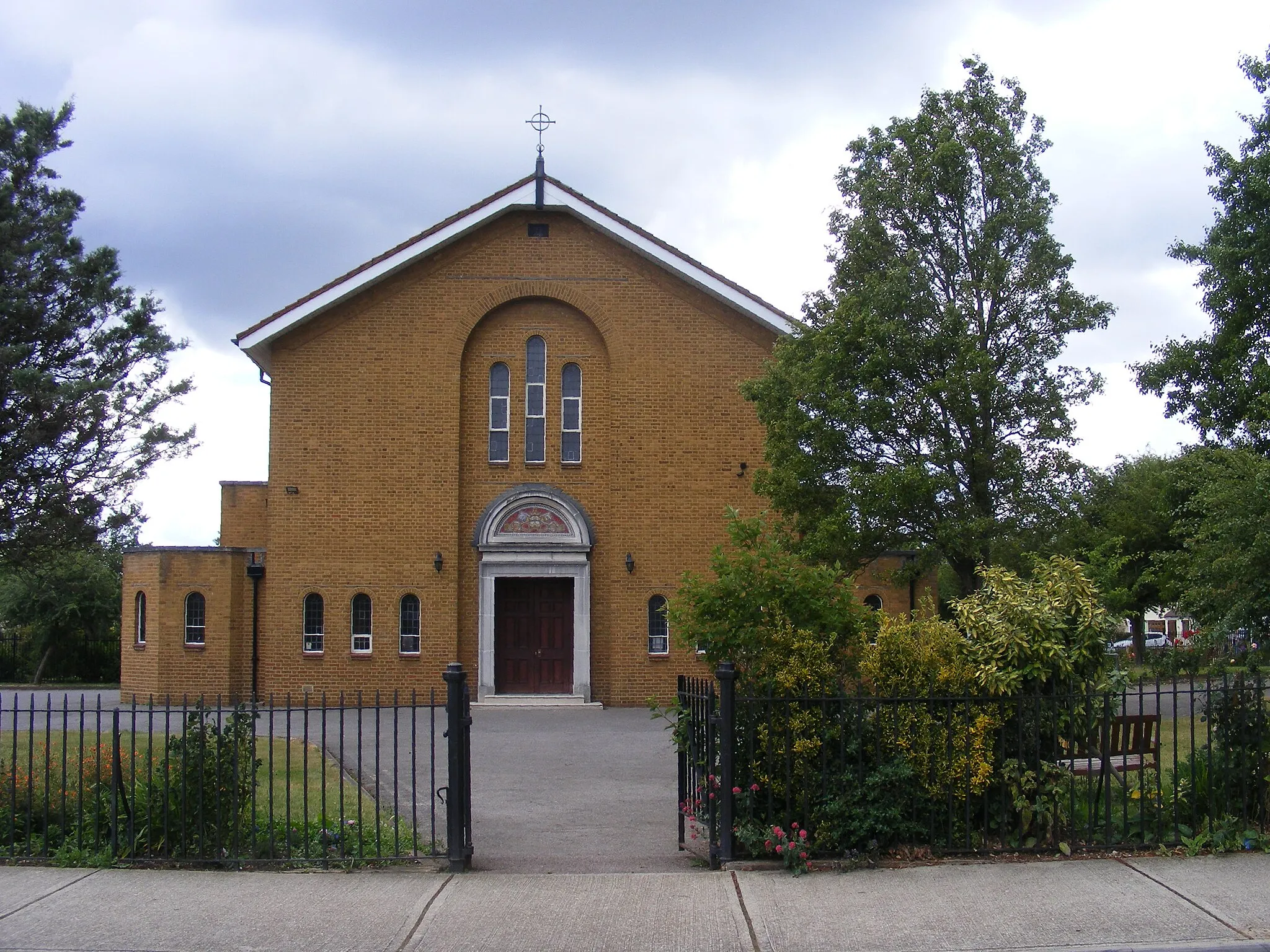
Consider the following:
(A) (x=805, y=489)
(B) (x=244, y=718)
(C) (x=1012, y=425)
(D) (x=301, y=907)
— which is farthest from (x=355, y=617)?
(D) (x=301, y=907)

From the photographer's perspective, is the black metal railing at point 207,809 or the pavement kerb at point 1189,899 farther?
the black metal railing at point 207,809

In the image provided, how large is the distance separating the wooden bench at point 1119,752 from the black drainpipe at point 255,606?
16436 millimetres

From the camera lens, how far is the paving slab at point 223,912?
6.89m

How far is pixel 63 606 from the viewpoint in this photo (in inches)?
1332

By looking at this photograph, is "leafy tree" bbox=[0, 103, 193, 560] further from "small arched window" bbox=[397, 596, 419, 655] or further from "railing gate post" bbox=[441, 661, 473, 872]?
"railing gate post" bbox=[441, 661, 473, 872]

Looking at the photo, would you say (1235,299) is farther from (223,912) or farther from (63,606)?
(63,606)

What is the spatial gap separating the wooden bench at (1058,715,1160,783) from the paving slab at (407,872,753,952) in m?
2.91

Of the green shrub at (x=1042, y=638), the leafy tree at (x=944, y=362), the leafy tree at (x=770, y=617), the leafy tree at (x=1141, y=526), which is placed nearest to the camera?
the green shrub at (x=1042, y=638)

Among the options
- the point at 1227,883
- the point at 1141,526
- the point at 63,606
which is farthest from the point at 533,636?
the point at 1141,526

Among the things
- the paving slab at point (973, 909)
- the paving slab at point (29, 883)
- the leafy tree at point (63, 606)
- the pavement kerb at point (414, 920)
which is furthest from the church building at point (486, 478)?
the pavement kerb at point (414, 920)

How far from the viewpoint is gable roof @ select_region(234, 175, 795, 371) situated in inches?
895

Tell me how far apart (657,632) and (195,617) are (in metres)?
9.01

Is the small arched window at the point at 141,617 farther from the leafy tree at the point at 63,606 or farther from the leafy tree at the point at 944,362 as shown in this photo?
the leafy tree at the point at 944,362

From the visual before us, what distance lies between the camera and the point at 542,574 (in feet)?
76.1
